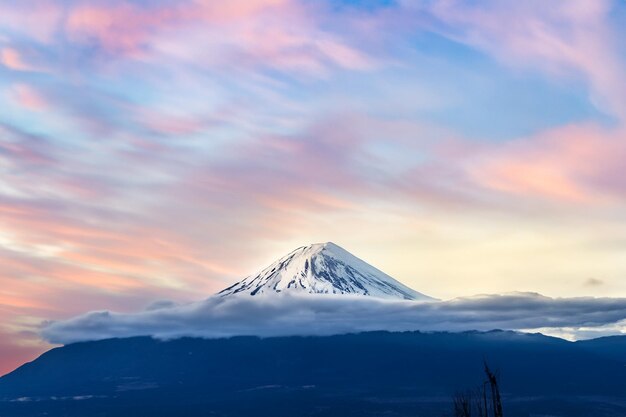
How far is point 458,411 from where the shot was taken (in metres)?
85.2

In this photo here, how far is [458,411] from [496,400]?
58.3 ft

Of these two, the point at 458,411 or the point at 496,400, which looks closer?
the point at 496,400

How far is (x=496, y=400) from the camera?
224ft
